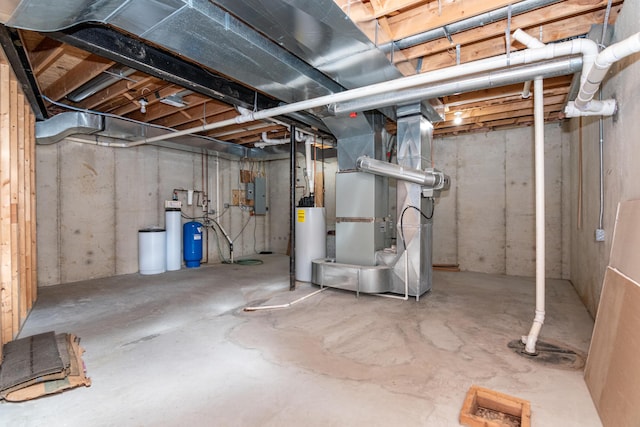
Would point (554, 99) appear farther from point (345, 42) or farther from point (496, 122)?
point (345, 42)

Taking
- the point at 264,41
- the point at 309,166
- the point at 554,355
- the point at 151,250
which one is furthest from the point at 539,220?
the point at 151,250

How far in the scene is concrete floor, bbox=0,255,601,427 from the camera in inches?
62.7

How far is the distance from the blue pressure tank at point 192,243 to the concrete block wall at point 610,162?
5.43 metres

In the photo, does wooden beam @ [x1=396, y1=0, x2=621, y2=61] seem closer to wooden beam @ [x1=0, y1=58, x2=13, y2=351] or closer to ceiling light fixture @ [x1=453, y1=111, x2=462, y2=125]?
ceiling light fixture @ [x1=453, y1=111, x2=462, y2=125]

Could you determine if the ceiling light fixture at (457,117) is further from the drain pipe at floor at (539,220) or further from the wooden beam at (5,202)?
the wooden beam at (5,202)

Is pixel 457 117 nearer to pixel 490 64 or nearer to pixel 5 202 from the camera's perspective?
pixel 490 64

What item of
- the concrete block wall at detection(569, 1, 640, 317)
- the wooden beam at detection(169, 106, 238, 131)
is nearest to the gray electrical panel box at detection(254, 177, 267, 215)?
the wooden beam at detection(169, 106, 238, 131)

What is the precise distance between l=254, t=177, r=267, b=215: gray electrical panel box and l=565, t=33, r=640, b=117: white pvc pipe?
5848 millimetres

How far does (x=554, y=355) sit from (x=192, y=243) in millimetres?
5172

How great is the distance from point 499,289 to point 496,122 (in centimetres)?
256

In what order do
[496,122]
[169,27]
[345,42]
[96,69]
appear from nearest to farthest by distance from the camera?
[169,27] → [345,42] → [96,69] → [496,122]

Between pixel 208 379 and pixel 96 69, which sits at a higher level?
pixel 96 69

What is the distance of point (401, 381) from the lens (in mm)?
1872

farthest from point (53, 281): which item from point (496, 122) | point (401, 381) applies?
point (496, 122)
